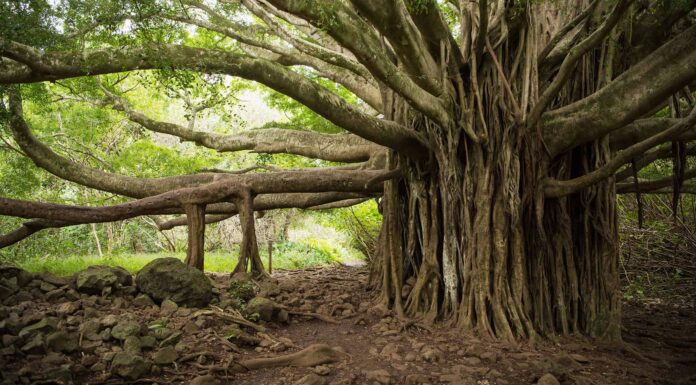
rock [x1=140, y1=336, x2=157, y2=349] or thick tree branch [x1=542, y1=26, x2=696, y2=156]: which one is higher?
thick tree branch [x1=542, y1=26, x2=696, y2=156]

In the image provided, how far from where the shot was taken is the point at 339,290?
668 cm

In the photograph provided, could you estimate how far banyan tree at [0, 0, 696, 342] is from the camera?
408 centimetres

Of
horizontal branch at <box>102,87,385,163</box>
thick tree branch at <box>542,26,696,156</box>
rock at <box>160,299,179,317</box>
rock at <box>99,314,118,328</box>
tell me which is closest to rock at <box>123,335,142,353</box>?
rock at <box>99,314,118,328</box>

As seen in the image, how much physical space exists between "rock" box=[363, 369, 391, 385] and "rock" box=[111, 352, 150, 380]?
64.6 inches

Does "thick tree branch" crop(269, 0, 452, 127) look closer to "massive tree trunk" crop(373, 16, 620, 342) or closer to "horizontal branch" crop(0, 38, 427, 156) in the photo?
"horizontal branch" crop(0, 38, 427, 156)

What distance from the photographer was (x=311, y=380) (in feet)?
11.4

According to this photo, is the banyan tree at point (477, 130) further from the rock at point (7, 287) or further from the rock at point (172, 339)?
the rock at point (172, 339)

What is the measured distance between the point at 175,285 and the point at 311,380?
2.02 meters

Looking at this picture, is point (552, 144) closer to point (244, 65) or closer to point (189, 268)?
point (244, 65)

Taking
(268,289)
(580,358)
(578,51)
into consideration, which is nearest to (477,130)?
(578,51)

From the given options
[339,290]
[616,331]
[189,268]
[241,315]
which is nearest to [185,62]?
[189,268]

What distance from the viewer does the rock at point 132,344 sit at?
359 centimetres

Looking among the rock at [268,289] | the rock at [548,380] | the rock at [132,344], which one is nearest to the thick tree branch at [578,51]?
the rock at [548,380]

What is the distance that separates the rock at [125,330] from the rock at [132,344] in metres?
0.05
